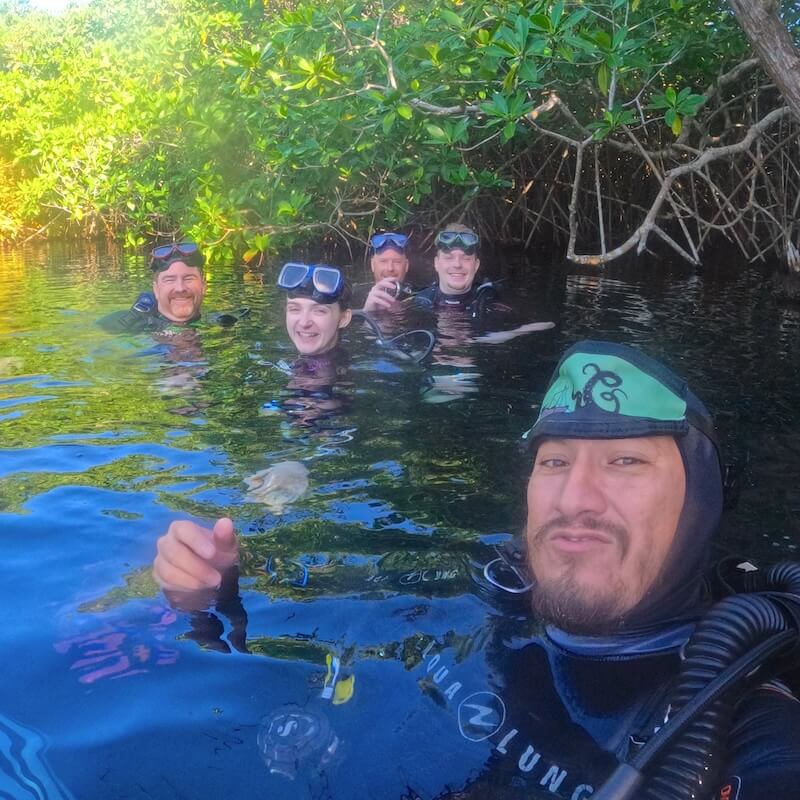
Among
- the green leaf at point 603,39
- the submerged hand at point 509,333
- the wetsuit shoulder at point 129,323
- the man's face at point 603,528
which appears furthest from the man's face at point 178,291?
the man's face at point 603,528

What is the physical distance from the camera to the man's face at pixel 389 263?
7.93 m

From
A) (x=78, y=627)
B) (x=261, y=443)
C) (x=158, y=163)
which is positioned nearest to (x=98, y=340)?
(x=261, y=443)

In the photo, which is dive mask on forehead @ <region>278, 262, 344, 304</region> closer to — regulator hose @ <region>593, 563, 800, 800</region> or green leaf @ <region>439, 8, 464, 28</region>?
green leaf @ <region>439, 8, 464, 28</region>

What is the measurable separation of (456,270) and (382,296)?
73cm

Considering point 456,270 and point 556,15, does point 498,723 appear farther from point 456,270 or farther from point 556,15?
point 456,270

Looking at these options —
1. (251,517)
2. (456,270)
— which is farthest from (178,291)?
(251,517)

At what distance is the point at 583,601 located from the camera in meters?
1.94

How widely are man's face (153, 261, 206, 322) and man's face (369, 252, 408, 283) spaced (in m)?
1.89

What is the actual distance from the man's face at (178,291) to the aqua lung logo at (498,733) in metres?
5.25

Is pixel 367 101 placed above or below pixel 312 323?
above

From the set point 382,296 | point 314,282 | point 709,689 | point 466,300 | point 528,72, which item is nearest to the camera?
point 709,689

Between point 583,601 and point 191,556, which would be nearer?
point 583,601

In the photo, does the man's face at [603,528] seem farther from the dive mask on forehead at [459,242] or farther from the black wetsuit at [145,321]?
the dive mask on forehead at [459,242]

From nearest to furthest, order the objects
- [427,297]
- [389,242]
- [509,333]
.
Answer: [509,333]
[427,297]
[389,242]
